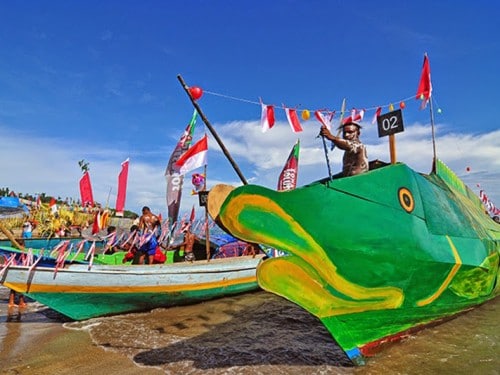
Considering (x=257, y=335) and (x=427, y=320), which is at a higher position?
(x=427, y=320)

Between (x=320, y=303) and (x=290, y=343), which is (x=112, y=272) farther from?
(x=320, y=303)

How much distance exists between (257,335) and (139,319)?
2.82 metres

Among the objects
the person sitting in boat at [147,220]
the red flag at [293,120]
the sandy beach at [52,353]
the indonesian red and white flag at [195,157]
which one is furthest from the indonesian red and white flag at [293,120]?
the sandy beach at [52,353]

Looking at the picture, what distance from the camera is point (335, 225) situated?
14.2 ft

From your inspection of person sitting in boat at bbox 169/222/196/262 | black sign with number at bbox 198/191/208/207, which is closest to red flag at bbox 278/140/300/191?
person sitting in boat at bbox 169/222/196/262

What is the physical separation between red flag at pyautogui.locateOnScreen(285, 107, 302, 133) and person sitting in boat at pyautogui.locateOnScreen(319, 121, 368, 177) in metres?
4.82

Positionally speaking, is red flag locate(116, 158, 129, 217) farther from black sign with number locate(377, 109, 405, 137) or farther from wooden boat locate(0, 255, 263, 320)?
black sign with number locate(377, 109, 405, 137)

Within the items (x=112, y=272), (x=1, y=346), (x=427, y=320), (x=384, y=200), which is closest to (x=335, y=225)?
(x=384, y=200)

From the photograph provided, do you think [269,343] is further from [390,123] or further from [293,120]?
[293,120]

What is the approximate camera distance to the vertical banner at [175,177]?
1152 centimetres

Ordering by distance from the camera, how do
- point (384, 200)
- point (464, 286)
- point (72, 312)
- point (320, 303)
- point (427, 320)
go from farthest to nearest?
point (72, 312), point (464, 286), point (427, 320), point (384, 200), point (320, 303)

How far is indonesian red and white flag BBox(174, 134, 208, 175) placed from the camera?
9625 mm

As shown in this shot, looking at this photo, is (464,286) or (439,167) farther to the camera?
(439,167)

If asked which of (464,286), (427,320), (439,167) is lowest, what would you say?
(427,320)
